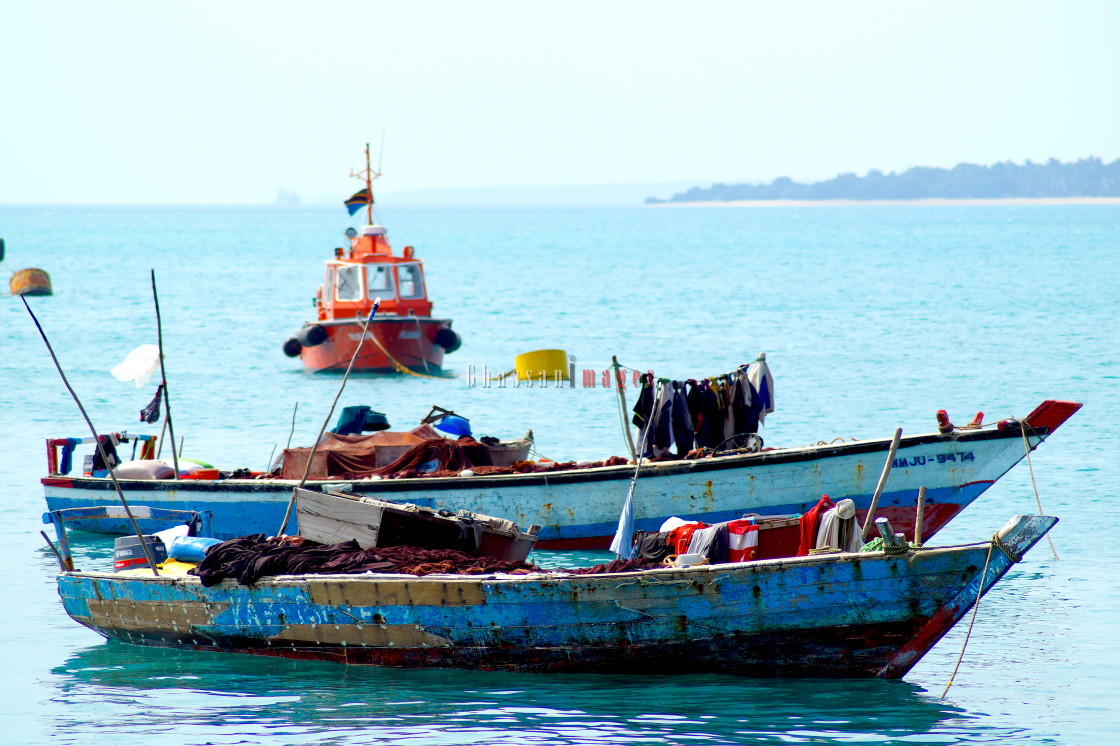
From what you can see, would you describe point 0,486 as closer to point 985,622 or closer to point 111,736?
point 111,736

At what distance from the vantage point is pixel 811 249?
11906 cm

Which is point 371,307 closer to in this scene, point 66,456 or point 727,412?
point 66,456

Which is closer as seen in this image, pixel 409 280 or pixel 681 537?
pixel 681 537

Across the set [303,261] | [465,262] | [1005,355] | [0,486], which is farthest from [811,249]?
[0,486]

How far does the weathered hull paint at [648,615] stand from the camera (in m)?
9.91

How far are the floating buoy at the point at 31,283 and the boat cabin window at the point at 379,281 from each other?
59.3ft

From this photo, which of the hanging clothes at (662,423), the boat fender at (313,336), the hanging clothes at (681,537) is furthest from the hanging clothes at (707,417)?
the boat fender at (313,336)

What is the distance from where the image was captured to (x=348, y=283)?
28766mm

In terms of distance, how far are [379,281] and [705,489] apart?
1588cm

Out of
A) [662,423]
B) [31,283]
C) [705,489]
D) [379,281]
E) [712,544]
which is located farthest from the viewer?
[379,281]

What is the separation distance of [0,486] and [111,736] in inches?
406

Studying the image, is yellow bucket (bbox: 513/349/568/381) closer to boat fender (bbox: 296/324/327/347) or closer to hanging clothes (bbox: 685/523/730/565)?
boat fender (bbox: 296/324/327/347)

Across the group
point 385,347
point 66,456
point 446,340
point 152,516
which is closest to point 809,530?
point 152,516

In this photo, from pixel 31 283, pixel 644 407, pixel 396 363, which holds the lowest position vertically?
pixel 396 363
